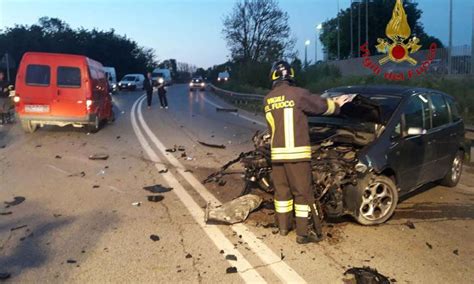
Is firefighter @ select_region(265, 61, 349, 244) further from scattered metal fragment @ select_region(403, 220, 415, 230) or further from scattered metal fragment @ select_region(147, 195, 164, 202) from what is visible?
scattered metal fragment @ select_region(147, 195, 164, 202)

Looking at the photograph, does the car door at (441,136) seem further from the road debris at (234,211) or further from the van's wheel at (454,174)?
the road debris at (234,211)

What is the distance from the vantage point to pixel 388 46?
28172mm

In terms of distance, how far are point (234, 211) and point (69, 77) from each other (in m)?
9.15

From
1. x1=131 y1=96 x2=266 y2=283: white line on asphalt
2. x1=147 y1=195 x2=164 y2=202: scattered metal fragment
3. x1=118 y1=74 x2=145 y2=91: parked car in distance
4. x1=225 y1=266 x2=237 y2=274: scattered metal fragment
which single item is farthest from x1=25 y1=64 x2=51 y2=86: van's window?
x1=118 y1=74 x2=145 y2=91: parked car in distance

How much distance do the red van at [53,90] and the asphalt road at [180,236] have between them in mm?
4173

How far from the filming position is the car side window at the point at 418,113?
20.8ft

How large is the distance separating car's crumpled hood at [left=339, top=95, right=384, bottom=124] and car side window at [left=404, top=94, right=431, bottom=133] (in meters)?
0.40

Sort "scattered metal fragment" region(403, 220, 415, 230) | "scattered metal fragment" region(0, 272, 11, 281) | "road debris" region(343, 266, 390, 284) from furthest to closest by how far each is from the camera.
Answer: "scattered metal fragment" region(403, 220, 415, 230) < "scattered metal fragment" region(0, 272, 11, 281) < "road debris" region(343, 266, 390, 284)

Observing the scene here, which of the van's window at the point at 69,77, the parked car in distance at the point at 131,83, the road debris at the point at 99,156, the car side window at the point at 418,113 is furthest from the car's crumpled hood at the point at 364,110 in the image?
the parked car in distance at the point at 131,83

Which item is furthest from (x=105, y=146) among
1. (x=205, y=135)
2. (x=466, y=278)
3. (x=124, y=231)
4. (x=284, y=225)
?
(x=466, y=278)

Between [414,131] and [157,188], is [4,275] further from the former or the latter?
[414,131]

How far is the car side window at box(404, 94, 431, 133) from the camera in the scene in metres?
6.35

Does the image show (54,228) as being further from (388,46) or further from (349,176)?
(388,46)

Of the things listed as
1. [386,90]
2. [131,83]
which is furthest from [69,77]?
[131,83]
